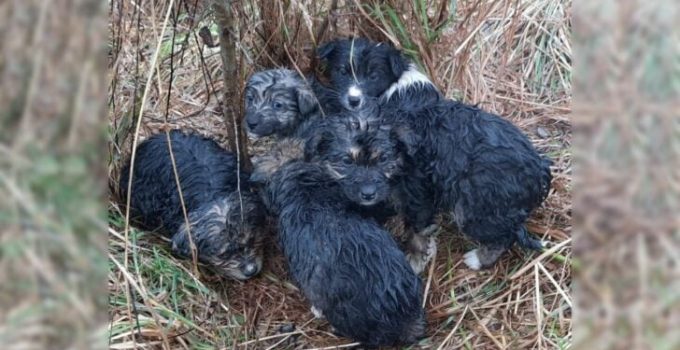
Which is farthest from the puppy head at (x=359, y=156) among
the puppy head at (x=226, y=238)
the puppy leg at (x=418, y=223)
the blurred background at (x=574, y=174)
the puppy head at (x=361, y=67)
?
the blurred background at (x=574, y=174)

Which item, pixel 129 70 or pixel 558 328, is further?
pixel 129 70

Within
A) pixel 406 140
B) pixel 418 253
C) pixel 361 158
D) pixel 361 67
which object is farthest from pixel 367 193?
pixel 361 67

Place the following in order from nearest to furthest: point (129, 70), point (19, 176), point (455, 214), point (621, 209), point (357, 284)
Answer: point (621, 209) < point (19, 176) < point (357, 284) < point (455, 214) < point (129, 70)

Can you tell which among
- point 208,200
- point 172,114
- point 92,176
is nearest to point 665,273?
point 92,176

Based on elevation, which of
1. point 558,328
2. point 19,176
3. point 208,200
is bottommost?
point 558,328

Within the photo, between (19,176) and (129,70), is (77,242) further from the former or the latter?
(129,70)

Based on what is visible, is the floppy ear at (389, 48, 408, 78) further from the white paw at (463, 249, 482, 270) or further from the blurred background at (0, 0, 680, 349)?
the blurred background at (0, 0, 680, 349)
